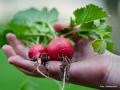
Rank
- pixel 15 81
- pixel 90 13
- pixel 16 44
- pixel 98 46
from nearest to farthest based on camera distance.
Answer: pixel 98 46
pixel 90 13
pixel 16 44
pixel 15 81

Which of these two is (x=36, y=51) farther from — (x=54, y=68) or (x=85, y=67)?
(x=85, y=67)

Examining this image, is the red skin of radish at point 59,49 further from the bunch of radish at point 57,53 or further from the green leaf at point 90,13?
the green leaf at point 90,13

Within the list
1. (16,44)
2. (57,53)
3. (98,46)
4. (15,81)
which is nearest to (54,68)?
(57,53)

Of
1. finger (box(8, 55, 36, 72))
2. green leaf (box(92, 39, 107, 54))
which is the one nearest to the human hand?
finger (box(8, 55, 36, 72))

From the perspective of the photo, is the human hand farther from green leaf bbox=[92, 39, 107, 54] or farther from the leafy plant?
the leafy plant

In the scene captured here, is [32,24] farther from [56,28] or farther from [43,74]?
[43,74]

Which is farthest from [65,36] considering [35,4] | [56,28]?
[35,4]

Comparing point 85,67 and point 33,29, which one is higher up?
point 33,29
